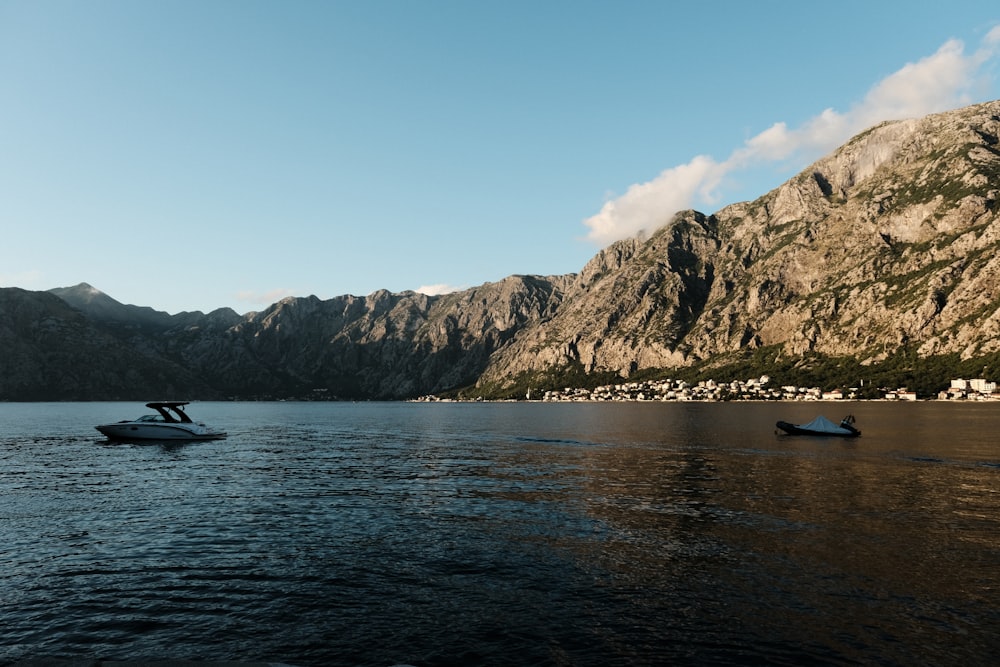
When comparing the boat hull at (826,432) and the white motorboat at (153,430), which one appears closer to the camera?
the white motorboat at (153,430)

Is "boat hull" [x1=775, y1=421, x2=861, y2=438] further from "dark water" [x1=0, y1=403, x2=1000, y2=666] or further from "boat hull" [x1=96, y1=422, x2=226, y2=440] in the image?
"boat hull" [x1=96, y1=422, x2=226, y2=440]

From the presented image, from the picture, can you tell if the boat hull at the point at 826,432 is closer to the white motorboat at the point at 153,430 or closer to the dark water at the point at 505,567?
the dark water at the point at 505,567

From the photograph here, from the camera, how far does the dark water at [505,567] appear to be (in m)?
17.1

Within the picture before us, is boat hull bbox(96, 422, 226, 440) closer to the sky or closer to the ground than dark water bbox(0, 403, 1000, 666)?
closer to the ground

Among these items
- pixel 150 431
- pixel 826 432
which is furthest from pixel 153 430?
pixel 826 432

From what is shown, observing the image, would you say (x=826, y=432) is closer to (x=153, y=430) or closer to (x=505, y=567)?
(x=505, y=567)

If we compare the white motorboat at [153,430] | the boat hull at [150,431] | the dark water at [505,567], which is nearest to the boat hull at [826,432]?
the dark water at [505,567]

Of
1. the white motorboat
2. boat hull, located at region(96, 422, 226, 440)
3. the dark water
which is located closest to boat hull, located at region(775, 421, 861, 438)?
the dark water

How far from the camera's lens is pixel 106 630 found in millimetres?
18219

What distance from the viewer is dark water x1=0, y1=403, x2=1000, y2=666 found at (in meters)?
17.1

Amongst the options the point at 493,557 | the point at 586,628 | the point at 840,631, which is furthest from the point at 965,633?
the point at 493,557

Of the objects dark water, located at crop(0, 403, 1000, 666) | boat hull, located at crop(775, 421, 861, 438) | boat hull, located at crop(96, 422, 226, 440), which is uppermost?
boat hull, located at crop(775, 421, 861, 438)

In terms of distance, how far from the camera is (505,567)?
24.4 m

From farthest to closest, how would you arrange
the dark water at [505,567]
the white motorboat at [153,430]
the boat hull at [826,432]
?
the boat hull at [826,432]
the white motorboat at [153,430]
the dark water at [505,567]
